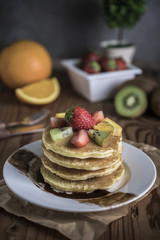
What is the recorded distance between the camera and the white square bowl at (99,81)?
2.36 meters

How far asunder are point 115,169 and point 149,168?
15 cm

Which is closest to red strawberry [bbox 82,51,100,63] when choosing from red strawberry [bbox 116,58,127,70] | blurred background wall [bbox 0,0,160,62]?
red strawberry [bbox 116,58,127,70]

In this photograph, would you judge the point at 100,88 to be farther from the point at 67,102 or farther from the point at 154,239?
the point at 154,239

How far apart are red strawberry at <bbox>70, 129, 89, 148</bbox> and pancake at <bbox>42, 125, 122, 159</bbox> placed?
0.6 inches

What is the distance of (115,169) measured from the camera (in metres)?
1.36

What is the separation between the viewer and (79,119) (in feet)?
4.43

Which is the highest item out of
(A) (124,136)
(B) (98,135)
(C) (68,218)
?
(B) (98,135)

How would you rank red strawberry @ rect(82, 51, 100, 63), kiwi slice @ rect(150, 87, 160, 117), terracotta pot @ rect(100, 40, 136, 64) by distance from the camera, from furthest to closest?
terracotta pot @ rect(100, 40, 136, 64)
red strawberry @ rect(82, 51, 100, 63)
kiwi slice @ rect(150, 87, 160, 117)

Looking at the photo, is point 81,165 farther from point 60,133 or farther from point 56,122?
point 56,122

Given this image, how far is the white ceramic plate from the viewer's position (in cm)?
113

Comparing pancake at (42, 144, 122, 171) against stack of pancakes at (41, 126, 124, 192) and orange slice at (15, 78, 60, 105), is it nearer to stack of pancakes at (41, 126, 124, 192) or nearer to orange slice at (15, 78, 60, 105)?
stack of pancakes at (41, 126, 124, 192)

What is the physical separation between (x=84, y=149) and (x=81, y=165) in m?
0.07

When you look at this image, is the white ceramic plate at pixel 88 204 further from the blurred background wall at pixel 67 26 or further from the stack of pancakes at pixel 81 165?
the blurred background wall at pixel 67 26

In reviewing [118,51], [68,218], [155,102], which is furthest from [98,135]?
[118,51]
